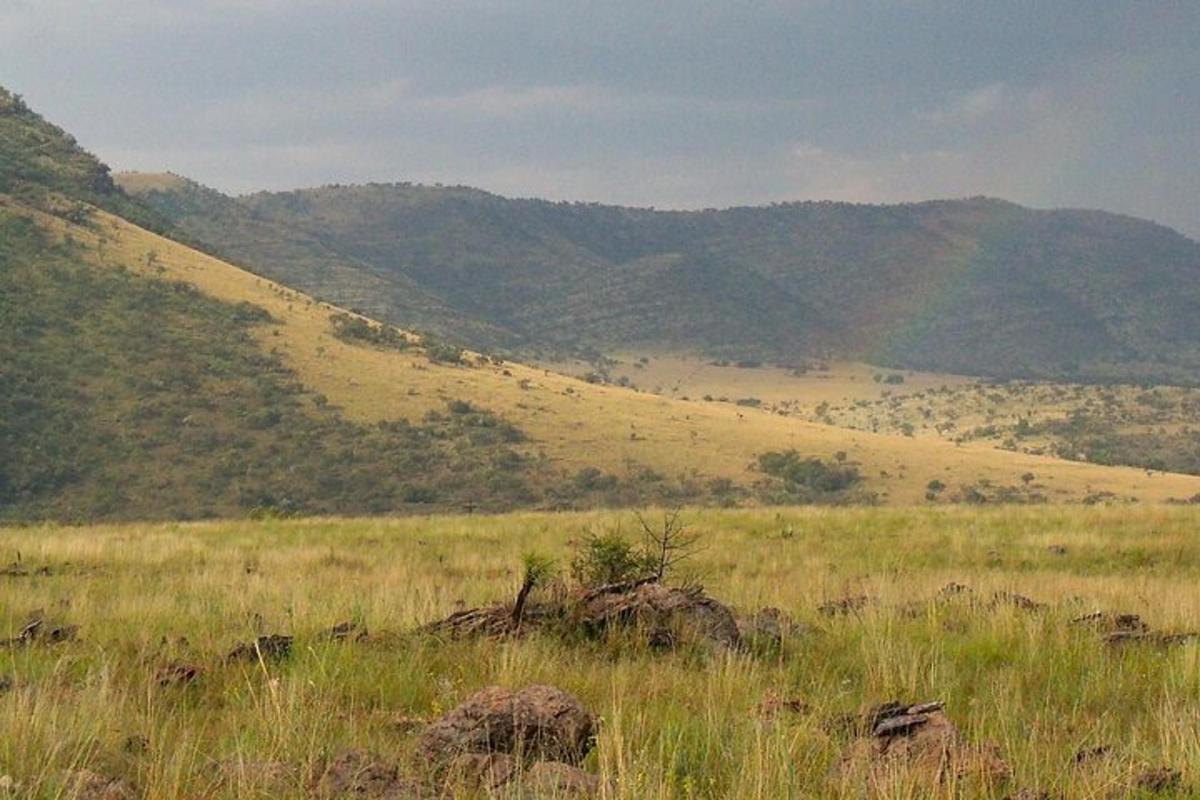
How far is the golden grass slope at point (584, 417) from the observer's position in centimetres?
5000

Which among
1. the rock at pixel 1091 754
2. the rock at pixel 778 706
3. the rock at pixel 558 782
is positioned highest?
the rock at pixel 1091 754

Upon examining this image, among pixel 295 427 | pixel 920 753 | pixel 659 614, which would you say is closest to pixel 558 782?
pixel 920 753

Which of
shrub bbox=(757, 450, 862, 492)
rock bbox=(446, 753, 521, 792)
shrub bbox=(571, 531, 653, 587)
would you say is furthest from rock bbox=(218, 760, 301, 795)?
shrub bbox=(757, 450, 862, 492)

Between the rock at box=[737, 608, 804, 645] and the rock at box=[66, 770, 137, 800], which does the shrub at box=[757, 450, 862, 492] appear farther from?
the rock at box=[66, 770, 137, 800]

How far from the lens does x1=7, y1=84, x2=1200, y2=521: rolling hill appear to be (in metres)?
42.1

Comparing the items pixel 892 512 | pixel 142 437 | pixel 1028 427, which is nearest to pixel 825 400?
pixel 1028 427

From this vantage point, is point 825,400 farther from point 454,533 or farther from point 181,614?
point 181,614

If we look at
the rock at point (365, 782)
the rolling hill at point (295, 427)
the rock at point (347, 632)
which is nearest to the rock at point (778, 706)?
the rock at point (365, 782)

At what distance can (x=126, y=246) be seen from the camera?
6319 cm

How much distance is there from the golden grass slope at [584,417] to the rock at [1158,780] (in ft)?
146

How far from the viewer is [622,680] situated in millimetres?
5219

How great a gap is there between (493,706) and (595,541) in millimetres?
4558

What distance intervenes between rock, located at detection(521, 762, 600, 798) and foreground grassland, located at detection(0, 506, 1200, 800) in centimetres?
9

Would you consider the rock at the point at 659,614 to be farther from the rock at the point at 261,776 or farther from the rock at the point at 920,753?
the rock at the point at 261,776
